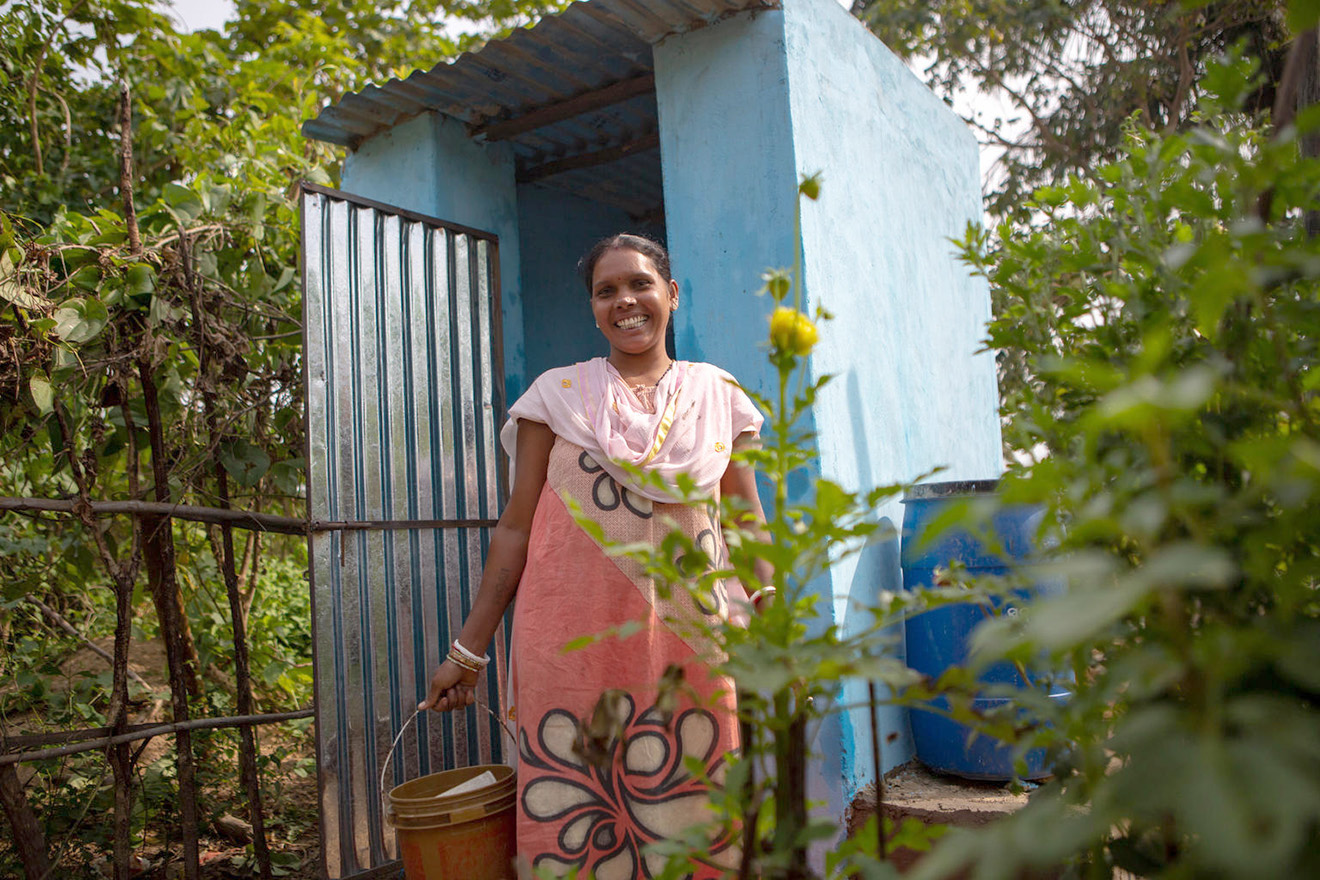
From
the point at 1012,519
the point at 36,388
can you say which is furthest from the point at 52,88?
the point at 1012,519

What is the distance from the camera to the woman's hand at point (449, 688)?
7.03 ft

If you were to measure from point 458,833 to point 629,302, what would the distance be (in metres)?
1.26

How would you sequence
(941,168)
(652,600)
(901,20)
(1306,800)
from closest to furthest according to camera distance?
(1306,800) < (652,600) < (941,168) < (901,20)

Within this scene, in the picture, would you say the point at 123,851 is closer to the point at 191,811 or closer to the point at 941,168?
the point at 191,811

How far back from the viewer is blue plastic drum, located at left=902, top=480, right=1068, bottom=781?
284 cm

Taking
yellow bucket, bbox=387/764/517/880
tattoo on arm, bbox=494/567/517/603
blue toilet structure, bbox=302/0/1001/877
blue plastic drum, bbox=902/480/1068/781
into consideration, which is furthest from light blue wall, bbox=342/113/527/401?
yellow bucket, bbox=387/764/517/880

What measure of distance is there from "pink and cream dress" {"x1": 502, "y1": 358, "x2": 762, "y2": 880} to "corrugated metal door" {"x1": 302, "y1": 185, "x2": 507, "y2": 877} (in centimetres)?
85

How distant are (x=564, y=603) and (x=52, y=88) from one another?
4689 mm

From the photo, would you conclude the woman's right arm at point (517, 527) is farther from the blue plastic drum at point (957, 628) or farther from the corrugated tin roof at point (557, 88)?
the corrugated tin roof at point (557, 88)

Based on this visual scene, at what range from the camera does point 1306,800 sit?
0.40 metres

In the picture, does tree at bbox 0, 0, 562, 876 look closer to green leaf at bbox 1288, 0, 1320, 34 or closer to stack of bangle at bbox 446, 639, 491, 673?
stack of bangle at bbox 446, 639, 491, 673

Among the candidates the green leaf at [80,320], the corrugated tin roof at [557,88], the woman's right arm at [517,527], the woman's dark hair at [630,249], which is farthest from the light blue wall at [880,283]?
the green leaf at [80,320]

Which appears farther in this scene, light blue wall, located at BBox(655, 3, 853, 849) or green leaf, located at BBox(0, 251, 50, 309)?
light blue wall, located at BBox(655, 3, 853, 849)

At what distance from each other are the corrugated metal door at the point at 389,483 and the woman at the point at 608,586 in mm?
810
